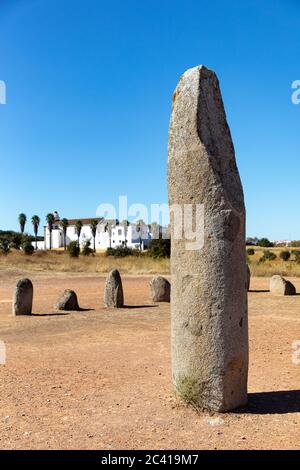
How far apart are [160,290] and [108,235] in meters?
66.1

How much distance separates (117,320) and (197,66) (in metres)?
8.84

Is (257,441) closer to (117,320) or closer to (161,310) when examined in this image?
(117,320)

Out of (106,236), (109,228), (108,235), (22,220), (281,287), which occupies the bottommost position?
(281,287)

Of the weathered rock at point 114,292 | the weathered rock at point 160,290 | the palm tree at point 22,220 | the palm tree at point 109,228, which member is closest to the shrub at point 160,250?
the weathered rock at point 160,290

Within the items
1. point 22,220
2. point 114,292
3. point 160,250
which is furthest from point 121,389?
point 22,220

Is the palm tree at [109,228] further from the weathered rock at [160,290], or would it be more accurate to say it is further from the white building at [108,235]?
the weathered rock at [160,290]

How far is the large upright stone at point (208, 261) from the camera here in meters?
5.61

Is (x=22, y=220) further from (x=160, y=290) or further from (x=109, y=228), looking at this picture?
(x=160, y=290)

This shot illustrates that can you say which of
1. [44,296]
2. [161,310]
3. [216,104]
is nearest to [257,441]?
[216,104]

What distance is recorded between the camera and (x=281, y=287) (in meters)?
18.7

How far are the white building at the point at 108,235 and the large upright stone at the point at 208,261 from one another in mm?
68830

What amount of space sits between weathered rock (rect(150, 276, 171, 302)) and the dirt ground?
2.97 meters

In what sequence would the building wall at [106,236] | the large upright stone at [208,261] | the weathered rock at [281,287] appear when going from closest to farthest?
the large upright stone at [208,261]
the weathered rock at [281,287]
the building wall at [106,236]

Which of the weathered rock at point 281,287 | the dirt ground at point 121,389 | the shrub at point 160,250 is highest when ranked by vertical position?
the shrub at point 160,250
